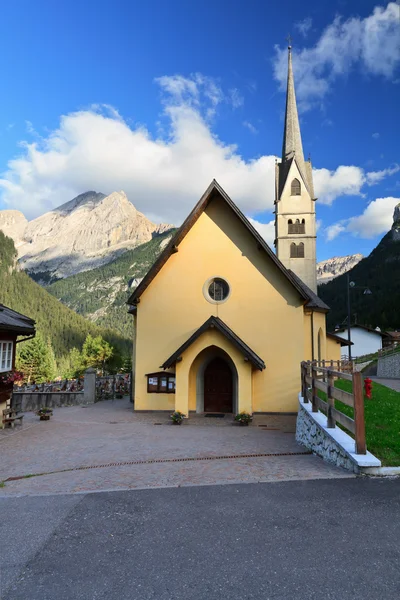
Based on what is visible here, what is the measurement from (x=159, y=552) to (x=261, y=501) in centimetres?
181

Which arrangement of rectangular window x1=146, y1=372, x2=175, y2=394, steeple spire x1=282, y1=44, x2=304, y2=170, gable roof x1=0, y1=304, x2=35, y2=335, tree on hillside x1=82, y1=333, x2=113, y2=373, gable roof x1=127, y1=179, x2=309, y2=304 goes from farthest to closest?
tree on hillside x1=82, y1=333, x2=113, y2=373 < steeple spire x1=282, y1=44, x2=304, y2=170 < rectangular window x1=146, y1=372, x2=175, y2=394 < gable roof x1=127, y1=179, x2=309, y2=304 < gable roof x1=0, y1=304, x2=35, y2=335

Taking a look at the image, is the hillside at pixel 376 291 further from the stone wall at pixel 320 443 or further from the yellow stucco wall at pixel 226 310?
the stone wall at pixel 320 443

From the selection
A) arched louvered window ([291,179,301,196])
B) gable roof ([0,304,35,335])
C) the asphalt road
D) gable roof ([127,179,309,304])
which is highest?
arched louvered window ([291,179,301,196])

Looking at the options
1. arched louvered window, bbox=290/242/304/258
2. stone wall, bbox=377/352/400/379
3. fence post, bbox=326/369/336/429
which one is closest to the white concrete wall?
stone wall, bbox=377/352/400/379

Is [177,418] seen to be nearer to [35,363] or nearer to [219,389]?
[219,389]

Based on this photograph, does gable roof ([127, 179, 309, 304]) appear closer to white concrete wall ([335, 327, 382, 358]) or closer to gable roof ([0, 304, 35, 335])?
gable roof ([0, 304, 35, 335])

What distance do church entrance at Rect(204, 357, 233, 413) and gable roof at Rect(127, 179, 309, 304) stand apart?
182 inches

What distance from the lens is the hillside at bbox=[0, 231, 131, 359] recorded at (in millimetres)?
125938

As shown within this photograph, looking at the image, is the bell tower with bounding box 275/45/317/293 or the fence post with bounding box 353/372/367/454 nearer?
the fence post with bounding box 353/372/367/454

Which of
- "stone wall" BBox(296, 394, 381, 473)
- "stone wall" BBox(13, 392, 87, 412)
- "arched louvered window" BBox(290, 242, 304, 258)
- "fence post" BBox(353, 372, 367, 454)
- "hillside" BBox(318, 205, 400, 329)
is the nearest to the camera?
"stone wall" BBox(296, 394, 381, 473)

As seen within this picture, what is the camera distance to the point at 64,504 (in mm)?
5410

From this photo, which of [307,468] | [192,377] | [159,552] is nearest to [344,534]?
[159,552]

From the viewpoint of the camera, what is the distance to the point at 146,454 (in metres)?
8.90

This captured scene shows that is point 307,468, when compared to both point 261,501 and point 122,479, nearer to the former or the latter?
point 261,501
